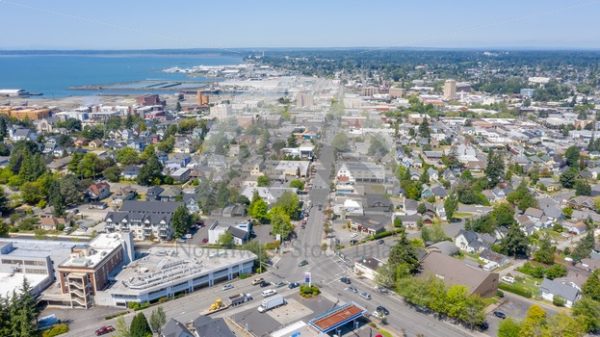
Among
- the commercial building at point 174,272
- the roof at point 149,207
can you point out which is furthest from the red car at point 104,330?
the roof at point 149,207

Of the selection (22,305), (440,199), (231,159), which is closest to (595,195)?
(440,199)

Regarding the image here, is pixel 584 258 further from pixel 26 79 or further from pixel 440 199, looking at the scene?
pixel 26 79

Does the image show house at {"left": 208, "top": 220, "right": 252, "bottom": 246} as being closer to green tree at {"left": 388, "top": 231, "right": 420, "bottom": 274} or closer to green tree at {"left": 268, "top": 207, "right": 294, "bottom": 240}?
green tree at {"left": 268, "top": 207, "right": 294, "bottom": 240}

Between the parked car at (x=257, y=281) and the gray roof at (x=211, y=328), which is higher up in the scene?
the gray roof at (x=211, y=328)

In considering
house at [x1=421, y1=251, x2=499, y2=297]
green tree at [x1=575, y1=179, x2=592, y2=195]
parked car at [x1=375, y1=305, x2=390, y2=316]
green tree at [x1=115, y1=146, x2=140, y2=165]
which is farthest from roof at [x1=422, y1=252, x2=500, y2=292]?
green tree at [x1=115, y1=146, x2=140, y2=165]

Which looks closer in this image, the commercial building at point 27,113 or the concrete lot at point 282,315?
the concrete lot at point 282,315

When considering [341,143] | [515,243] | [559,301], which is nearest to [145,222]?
[341,143]

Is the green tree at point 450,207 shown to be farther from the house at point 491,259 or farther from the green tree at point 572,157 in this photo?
the green tree at point 572,157
